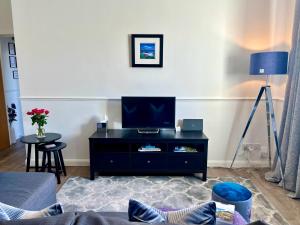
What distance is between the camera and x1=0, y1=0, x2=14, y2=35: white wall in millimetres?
4152

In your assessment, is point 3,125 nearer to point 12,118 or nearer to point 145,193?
point 12,118

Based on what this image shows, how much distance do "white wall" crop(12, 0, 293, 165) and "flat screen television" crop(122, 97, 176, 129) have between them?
214 mm

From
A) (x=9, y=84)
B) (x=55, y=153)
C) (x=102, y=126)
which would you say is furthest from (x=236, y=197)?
(x=9, y=84)

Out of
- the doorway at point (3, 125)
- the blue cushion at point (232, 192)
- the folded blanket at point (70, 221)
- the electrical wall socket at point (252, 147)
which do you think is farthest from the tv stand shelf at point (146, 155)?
the doorway at point (3, 125)

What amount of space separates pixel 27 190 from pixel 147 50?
2.38 m

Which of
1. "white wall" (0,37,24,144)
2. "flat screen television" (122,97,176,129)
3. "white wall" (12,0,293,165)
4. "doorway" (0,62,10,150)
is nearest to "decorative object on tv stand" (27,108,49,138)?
"white wall" (12,0,293,165)

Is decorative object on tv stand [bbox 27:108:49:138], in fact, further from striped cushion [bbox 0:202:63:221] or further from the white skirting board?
striped cushion [bbox 0:202:63:221]

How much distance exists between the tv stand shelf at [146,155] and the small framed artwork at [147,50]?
3.58 ft

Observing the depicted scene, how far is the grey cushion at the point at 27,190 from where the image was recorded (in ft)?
5.57

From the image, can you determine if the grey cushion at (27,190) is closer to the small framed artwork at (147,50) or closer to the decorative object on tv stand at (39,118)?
the decorative object on tv stand at (39,118)

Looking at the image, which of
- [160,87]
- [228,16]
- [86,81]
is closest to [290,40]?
[228,16]

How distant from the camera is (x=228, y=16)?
3.34 meters

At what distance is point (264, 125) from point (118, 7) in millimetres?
2804

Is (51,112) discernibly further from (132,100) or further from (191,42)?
(191,42)
